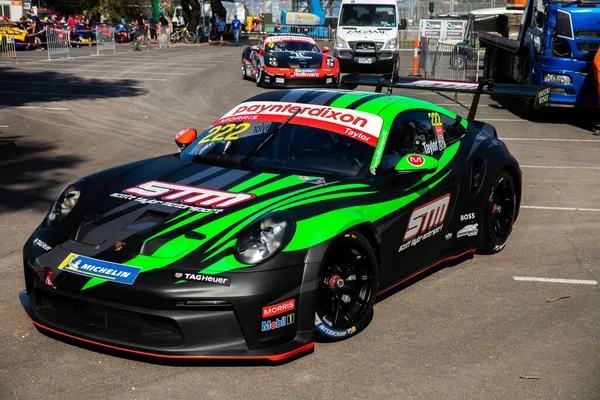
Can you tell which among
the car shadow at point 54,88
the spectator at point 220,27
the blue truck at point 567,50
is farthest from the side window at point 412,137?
the spectator at point 220,27

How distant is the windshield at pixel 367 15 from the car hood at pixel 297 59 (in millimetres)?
6147

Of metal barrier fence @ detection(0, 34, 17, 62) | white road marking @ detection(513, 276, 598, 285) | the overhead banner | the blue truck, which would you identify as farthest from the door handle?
the overhead banner

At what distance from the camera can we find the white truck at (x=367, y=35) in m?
26.7

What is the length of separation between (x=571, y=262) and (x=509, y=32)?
1567 centimetres

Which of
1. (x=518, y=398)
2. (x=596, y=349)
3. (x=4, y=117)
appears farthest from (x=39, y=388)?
(x=4, y=117)

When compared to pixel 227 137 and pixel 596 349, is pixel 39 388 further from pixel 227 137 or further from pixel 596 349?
pixel 596 349

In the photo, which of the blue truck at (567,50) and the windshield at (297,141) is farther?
the blue truck at (567,50)

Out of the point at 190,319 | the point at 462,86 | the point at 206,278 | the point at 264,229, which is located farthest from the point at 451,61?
the point at 190,319

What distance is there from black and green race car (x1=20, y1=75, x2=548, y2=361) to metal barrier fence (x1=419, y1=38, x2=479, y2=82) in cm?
1695

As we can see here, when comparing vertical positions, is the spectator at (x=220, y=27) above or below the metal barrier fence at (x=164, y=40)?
above

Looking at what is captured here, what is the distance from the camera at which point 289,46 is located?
22406mm

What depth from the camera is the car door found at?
553 cm

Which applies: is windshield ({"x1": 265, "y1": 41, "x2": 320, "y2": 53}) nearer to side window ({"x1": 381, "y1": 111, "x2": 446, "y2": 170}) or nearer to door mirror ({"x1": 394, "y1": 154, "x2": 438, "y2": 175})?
side window ({"x1": 381, "y1": 111, "x2": 446, "y2": 170})

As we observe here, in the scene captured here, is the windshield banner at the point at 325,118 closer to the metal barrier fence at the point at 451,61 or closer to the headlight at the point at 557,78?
the headlight at the point at 557,78
